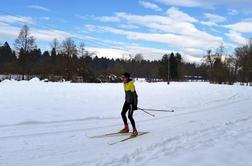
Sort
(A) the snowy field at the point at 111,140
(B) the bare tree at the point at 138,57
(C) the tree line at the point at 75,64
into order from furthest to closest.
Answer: (B) the bare tree at the point at 138,57
(C) the tree line at the point at 75,64
(A) the snowy field at the point at 111,140

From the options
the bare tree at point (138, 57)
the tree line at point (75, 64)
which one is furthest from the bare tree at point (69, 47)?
A: the bare tree at point (138, 57)

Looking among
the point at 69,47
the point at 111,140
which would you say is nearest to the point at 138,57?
the point at 69,47

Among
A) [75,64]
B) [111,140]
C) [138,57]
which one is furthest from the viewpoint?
[138,57]

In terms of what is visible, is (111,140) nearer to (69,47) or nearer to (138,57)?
(69,47)

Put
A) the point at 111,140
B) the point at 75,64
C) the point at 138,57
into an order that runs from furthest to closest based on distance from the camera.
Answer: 1. the point at 138,57
2. the point at 75,64
3. the point at 111,140

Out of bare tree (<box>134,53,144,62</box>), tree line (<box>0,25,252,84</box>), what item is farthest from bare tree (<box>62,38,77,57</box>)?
bare tree (<box>134,53,144,62</box>)

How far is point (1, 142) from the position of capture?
996 cm

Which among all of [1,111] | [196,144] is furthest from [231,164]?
[1,111]

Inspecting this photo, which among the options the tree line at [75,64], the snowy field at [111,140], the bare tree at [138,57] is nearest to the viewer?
the snowy field at [111,140]

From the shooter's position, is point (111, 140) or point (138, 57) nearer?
point (111, 140)

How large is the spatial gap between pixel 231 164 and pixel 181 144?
2.28m

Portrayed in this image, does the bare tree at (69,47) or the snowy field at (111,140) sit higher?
the bare tree at (69,47)

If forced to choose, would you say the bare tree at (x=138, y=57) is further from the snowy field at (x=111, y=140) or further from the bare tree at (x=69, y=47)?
the snowy field at (x=111, y=140)

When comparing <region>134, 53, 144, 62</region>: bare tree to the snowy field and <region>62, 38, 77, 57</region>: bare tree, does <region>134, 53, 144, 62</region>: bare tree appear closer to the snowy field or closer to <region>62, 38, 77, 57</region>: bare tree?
<region>62, 38, 77, 57</region>: bare tree
